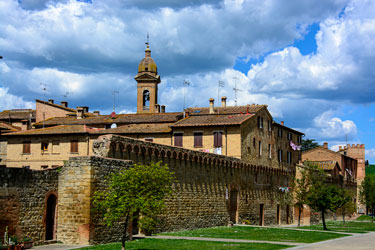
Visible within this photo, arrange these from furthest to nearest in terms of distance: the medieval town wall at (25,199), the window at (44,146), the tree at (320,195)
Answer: the window at (44,146), the tree at (320,195), the medieval town wall at (25,199)

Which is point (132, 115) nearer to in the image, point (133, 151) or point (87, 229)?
point (133, 151)

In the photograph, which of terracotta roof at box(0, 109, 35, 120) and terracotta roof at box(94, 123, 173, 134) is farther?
terracotta roof at box(0, 109, 35, 120)

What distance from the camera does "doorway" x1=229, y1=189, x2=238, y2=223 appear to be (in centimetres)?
4706

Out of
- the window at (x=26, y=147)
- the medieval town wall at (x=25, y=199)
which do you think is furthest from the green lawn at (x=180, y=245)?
the window at (x=26, y=147)

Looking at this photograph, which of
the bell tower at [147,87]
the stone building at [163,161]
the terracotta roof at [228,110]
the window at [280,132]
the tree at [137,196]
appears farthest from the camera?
the bell tower at [147,87]

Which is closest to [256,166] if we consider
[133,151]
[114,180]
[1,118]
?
[133,151]

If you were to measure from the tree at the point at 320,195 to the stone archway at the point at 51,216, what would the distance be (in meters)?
28.6

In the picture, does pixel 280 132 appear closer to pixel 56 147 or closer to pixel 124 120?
pixel 124 120

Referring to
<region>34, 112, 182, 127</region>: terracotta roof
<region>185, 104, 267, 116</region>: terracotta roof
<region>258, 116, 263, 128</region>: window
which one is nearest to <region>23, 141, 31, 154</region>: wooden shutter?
<region>34, 112, 182, 127</region>: terracotta roof

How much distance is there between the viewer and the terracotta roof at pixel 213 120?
50.8 meters

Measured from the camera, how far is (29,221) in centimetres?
2408

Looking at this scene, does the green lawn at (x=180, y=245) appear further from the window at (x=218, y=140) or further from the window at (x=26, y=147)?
the window at (x=26, y=147)

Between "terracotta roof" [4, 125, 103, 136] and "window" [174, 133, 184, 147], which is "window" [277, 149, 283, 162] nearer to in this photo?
"window" [174, 133, 184, 147]

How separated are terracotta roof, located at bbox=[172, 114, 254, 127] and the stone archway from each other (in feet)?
87.9
